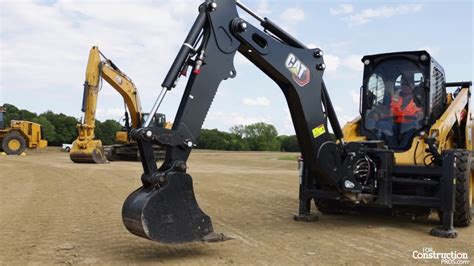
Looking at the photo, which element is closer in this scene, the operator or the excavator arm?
the operator

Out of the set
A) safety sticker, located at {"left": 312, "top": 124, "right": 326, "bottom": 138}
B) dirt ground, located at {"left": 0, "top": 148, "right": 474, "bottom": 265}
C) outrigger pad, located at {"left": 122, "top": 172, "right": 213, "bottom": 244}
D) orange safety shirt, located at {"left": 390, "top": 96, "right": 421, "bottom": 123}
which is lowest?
dirt ground, located at {"left": 0, "top": 148, "right": 474, "bottom": 265}

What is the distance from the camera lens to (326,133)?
6902 millimetres

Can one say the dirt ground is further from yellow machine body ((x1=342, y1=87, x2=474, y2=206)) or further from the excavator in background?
the excavator in background

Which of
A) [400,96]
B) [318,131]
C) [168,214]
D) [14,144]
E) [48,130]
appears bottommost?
[168,214]

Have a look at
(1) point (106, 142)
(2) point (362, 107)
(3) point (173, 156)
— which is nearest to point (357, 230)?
(2) point (362, 107)

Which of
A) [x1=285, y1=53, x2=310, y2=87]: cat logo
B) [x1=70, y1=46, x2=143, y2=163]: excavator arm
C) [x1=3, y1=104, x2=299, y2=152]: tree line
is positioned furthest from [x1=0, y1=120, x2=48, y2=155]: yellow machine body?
[x1=285, y1=53, x2=310, y2=87]: cat logo

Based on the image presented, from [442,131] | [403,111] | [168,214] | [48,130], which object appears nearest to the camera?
[168,214]

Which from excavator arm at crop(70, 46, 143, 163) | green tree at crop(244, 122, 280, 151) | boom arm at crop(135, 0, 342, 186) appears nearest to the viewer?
boom arm at crop(135, 0, 342, 186)

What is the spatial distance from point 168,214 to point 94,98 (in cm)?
1674

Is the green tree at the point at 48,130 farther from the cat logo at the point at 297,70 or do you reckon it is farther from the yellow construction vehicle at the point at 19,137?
the cat logo at the point at 297,70

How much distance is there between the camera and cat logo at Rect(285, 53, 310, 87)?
6353 mm

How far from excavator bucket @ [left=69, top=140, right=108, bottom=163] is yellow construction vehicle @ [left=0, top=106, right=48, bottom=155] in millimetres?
8148

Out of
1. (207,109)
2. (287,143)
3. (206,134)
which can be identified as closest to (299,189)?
(207,109)

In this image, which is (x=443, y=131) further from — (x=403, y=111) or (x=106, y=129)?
(x=106, y=129)
